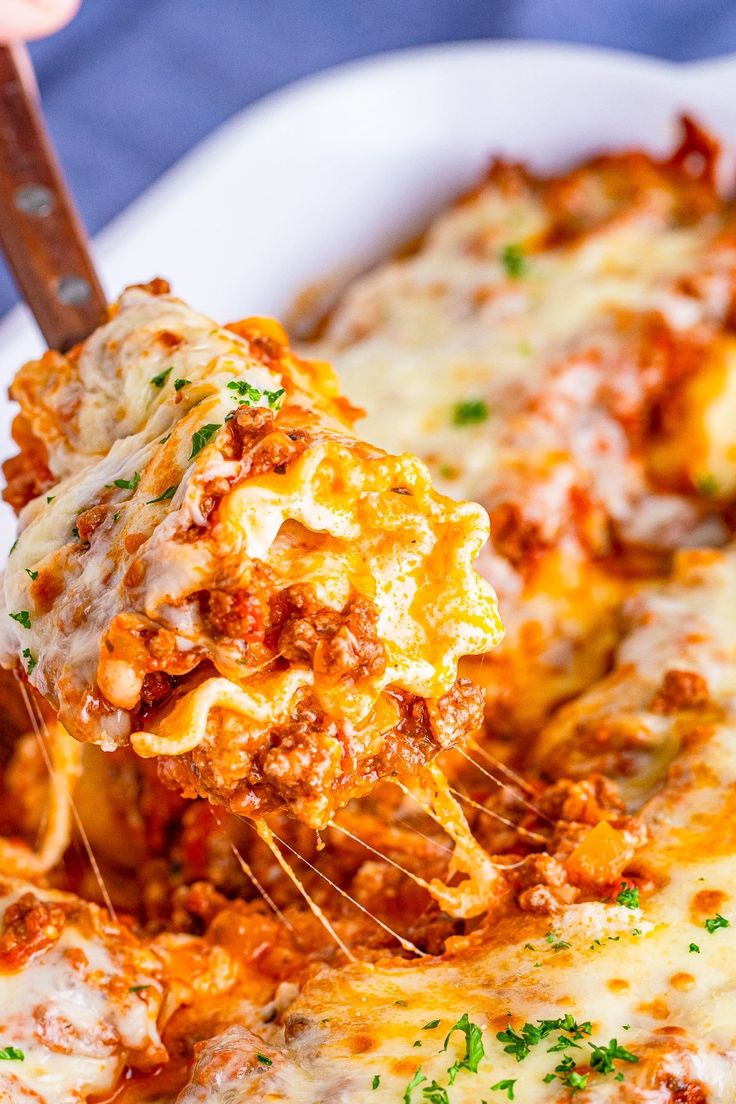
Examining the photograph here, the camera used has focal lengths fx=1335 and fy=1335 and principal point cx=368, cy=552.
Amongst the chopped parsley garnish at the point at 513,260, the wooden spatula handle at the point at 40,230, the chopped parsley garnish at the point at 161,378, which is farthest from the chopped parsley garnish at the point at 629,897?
the chopped parsley garnish at the point at 513,260

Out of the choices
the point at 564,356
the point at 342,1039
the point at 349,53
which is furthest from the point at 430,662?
the point at 349,53

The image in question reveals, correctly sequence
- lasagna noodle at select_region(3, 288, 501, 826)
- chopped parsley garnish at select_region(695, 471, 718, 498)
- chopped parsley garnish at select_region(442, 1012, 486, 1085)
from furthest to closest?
chopped parsley garnish at select_region(695, 471, 718, 498)
chopped parsley garnish at select_region(442, 1012, 486, 1085)
lasagna noodle at select_region(3, 288, 501, 826)

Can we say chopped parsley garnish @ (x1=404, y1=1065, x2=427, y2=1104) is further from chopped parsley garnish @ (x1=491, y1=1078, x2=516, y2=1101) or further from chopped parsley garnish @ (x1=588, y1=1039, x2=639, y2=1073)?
chopped parsley garnish @ (x1=588, y1=1039, x2=639, y2=1073)

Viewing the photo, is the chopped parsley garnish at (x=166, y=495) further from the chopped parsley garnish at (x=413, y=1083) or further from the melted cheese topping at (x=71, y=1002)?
the chopped parsley garnish at (x=413, y=1083)

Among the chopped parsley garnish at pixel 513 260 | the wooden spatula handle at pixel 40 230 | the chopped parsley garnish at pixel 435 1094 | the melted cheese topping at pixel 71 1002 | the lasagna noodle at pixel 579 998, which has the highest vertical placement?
the wooden spatula handle at pixel 40 230

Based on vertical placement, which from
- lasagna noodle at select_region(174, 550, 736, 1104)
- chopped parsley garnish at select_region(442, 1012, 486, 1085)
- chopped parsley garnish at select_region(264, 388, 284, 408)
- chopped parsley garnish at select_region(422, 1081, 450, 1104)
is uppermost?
chopped parsley garnish at select_region(264, 388, 284, 408)

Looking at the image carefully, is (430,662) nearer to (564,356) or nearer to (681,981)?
(681,981)

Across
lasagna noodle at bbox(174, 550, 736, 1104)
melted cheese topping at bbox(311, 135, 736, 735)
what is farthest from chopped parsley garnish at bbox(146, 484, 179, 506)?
melted cheese topping at bbox(311, 135, 736, 735)
